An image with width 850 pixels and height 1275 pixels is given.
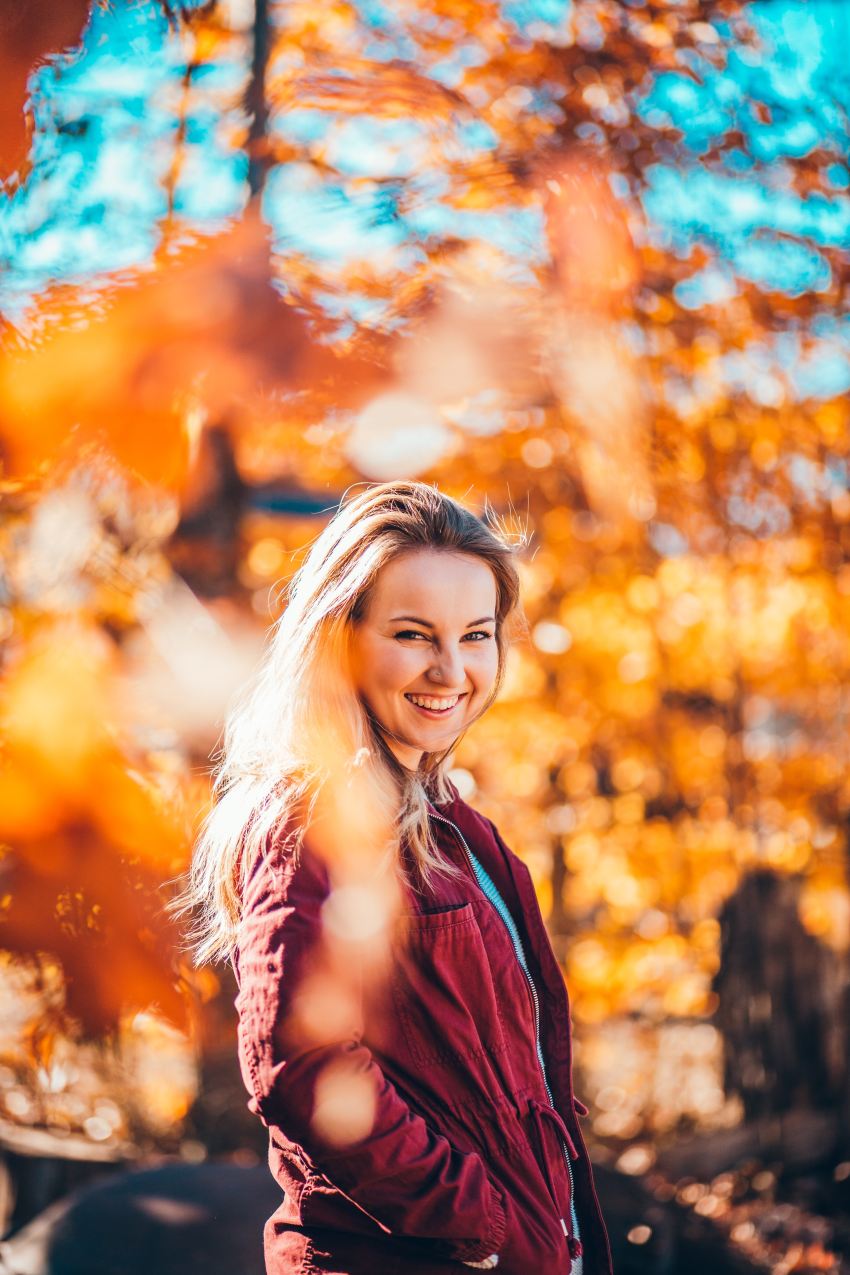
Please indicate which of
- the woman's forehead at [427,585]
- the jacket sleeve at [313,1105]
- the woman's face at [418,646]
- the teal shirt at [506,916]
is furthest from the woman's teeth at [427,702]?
the jacket sleeve at [313,1105]

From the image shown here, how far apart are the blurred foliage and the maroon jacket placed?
2.83 feet

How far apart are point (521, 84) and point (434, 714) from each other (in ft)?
9.36

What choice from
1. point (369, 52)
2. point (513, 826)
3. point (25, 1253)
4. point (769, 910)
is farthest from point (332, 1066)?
point (513, 826)

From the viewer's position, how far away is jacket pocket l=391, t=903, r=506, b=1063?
1.52m

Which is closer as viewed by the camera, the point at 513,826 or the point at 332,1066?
the point at 332,1066

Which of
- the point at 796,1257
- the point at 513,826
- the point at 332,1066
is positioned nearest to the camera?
the point at 332,1066

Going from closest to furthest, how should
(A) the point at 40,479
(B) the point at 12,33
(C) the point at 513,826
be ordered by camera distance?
1. (B) the point at 12,33
2. (A) the point at 40,479
3. (C) the point at 513,826

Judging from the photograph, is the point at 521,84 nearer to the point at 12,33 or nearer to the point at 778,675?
the point at 12,33

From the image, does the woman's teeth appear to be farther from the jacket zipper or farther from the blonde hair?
the jacket zipper

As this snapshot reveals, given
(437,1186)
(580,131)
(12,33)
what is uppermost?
(580,131)

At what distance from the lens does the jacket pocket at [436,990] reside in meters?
1.52

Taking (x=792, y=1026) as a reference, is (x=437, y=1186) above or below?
above

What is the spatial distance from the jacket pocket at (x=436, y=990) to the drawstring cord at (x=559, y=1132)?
157mm

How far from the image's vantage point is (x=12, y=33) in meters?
1.76
